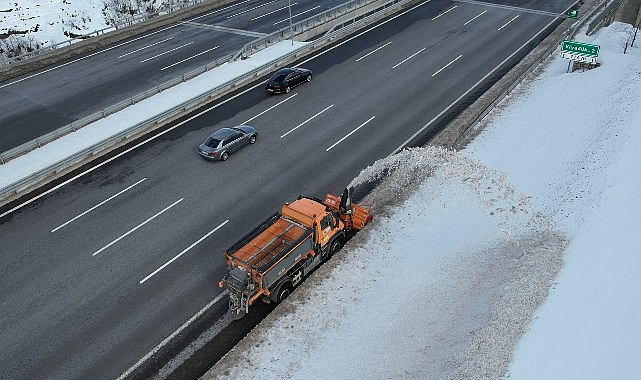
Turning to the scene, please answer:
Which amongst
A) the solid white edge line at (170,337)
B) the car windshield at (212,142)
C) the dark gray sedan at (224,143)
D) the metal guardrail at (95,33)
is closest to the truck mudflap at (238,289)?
the solid white edge line at (170,337)

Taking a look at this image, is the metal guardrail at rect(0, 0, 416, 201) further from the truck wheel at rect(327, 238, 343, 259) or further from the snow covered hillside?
the truck wheel at rect(327, 238, 343, 259)

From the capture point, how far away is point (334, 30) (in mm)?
47938

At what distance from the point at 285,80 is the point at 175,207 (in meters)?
14.8

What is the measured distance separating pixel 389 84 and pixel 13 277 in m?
27.2

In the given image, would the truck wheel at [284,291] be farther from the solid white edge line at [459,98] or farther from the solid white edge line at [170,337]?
the solid white edge line at [459,98]

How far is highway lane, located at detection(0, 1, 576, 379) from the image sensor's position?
1870 cm

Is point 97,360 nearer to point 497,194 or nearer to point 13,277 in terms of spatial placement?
point 13,277

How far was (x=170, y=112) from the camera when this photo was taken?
32781 mm

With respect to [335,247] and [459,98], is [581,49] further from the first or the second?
[335,247]

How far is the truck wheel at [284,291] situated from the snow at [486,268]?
1.19 feet

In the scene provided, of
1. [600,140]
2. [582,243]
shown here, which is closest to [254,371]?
[582,243]

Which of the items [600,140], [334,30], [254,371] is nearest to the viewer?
[254,371]

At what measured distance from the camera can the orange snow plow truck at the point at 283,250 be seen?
18141 mm

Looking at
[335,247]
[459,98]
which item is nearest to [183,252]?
[335,247]
